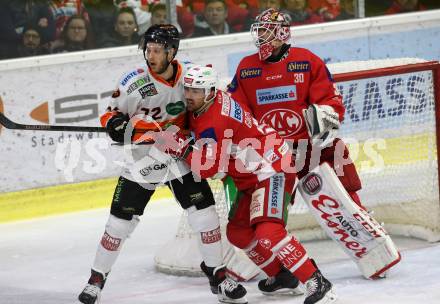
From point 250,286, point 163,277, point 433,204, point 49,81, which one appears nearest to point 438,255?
point 433,204

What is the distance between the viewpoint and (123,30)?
7016mm

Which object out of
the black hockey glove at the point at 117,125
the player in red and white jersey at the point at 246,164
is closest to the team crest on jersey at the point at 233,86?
the player in red and white jersey at the point at 246,164

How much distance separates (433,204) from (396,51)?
258 centimetres

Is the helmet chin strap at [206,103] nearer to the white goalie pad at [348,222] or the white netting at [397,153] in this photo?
the white goalie pad at [348,222]

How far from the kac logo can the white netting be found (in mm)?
766

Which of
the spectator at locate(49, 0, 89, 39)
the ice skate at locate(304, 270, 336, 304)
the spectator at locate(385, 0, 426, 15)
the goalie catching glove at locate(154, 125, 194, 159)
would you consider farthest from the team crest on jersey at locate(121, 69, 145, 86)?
the spectator at locate(385, 0, 426, 15)

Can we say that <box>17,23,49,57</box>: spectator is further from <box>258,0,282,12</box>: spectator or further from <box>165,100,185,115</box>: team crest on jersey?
<box>165,100,185,115</box>: team crest on jersey

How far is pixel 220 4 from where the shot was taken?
24.3ft

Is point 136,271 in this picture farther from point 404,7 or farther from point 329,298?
point 404,7

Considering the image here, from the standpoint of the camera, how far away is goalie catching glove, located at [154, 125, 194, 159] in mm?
4461

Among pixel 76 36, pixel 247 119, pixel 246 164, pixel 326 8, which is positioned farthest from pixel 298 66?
pixel 326 8

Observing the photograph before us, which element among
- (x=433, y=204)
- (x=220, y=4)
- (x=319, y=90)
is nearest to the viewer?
(x=319, y=90)

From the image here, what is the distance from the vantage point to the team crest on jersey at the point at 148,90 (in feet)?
14.7

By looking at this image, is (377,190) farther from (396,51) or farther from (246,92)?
(396,51)
